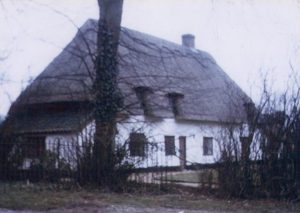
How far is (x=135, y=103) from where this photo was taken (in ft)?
68.4

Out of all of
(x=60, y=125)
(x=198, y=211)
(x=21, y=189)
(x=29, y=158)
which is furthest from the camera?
(x=60, y=125)

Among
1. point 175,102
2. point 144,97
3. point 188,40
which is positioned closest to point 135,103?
point 144,97

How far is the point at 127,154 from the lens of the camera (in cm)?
1506

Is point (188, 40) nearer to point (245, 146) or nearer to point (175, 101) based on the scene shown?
point (175, 101)

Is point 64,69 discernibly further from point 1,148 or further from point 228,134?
point 228,134

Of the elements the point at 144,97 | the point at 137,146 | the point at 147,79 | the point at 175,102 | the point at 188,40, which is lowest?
the point at 137,146

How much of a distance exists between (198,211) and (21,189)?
20.5ft

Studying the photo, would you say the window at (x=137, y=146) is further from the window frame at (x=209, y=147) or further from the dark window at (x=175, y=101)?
the dark window at (x=175, y=101)

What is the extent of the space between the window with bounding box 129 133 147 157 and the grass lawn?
1.39 metres

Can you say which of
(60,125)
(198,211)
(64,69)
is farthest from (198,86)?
(198,211)

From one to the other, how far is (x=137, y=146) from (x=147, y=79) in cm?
1572

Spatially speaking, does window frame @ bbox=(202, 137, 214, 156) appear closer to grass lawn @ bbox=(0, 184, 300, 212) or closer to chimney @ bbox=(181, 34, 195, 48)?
grass lawn @ bbox=(0, 184, 300, 212)

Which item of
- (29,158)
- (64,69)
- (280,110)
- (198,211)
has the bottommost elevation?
(198,211)

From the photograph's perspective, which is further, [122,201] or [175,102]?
[175,102]
